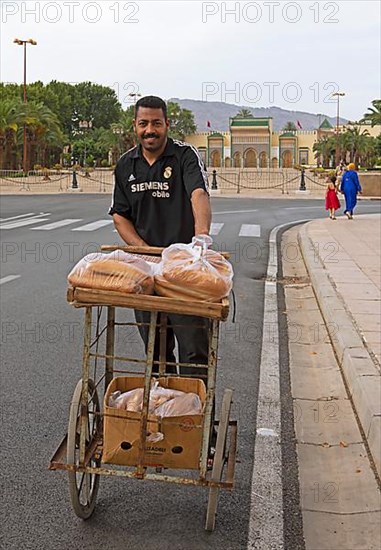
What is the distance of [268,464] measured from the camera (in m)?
4.46

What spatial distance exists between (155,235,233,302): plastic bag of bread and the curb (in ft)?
5.67

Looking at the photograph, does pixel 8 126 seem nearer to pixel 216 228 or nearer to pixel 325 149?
pixel 216 228

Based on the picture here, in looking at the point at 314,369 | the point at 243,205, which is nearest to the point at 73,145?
the point at 243,205

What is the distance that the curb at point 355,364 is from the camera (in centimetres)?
486

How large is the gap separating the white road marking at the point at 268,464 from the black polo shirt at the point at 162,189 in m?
1.36

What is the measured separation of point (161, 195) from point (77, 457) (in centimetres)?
152

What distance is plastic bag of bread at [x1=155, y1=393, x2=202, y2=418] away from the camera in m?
3.70

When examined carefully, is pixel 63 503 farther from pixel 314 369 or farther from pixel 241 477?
pixel 314 369

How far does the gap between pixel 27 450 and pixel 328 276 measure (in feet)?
22.3

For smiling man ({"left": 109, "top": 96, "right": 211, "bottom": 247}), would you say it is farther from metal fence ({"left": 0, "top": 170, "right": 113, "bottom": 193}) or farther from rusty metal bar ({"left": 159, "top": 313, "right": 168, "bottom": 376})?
metal fence ({"left": 0, "top": 170, "right": 113, "bottom": 193})

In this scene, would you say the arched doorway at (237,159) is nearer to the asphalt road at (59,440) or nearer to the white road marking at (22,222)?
the white road marking at (22,222)

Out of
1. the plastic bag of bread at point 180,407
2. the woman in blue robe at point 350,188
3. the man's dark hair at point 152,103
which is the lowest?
the plastic bag of bread at point 180,407

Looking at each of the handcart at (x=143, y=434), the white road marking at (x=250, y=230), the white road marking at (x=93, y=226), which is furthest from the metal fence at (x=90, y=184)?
the handcart at (x=143, y=434)

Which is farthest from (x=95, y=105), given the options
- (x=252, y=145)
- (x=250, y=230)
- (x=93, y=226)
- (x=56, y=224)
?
Answer: (x=250, y=230)
